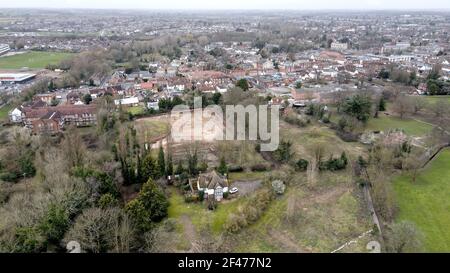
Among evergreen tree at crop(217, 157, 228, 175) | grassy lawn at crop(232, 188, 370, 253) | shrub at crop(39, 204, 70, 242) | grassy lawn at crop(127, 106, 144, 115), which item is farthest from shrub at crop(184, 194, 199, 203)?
grassy lawn at crop(127, 106, 144, 115)

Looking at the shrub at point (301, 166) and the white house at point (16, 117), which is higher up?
the white house at point (16, 117)

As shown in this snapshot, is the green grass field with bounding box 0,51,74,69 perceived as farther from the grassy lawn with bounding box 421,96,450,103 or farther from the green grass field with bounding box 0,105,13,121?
the grassy lawn with bounding box 421,96,450,103

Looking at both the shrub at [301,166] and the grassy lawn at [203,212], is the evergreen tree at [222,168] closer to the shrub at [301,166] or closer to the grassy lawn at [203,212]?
the grassy lawn at [203,212]

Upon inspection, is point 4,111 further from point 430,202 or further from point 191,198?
point 430,202

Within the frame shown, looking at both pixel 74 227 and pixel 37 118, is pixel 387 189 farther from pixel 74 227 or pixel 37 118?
pixel 37 118

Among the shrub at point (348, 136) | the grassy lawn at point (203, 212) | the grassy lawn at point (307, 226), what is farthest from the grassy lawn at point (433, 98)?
the grassy lawn at point (203, 212)

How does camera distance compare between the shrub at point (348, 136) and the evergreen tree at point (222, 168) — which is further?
the shrub at point (348, 136)
